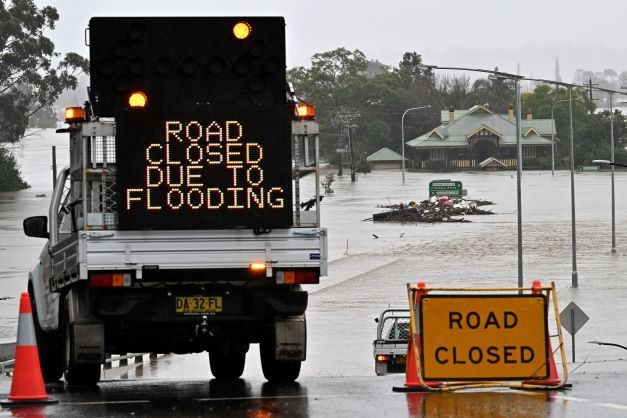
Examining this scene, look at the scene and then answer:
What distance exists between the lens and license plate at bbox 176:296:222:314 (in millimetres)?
14602

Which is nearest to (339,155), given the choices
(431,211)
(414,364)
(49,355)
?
(431,211)

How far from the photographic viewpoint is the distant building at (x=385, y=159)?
181 metres

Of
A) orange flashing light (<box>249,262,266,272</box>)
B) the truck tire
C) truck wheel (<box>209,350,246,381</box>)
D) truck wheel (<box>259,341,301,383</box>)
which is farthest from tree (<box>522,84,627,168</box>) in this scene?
orange flashing light (<box>249,262,266,272</box>)

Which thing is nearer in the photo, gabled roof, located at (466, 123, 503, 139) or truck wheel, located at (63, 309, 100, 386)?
truck wheel, located at (63, 309, 100, 386)

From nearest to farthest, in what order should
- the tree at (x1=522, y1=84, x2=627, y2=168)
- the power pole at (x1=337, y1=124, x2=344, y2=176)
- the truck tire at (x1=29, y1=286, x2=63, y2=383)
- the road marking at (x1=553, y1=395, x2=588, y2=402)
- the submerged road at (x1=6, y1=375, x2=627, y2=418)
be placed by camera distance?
the submerged road at (x1=6, y1=375, x2=627, y2=418), the road marking at (x1=553, y1=395, x2=588, y2=402), the truck tire at (x1=29, y1=286, x2=63, y2=383), the tree at (x1=522, y1=84, x2=627, y2=168), the power pole at (x1=337, y1=124, x2=344, y2=176)

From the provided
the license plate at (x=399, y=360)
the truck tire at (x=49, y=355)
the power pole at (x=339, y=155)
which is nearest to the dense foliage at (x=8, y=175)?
the power pole at (x=339, y=155)

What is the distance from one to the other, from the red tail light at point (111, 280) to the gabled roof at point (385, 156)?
166 metres

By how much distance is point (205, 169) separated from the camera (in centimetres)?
1452

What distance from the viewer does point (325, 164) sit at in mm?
180750

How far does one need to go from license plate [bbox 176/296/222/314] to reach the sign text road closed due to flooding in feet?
6.70

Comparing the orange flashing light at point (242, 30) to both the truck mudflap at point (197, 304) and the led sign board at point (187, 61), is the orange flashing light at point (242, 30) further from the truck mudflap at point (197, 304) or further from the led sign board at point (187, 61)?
the truck mudflap at point (197, 304)

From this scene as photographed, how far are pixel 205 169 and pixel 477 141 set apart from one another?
538 feet

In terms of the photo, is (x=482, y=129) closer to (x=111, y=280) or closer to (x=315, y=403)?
(x=111, y=280)

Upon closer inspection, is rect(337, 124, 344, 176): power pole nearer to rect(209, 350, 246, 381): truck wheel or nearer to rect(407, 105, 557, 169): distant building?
rect(407, 105, 557, 169): distant building
